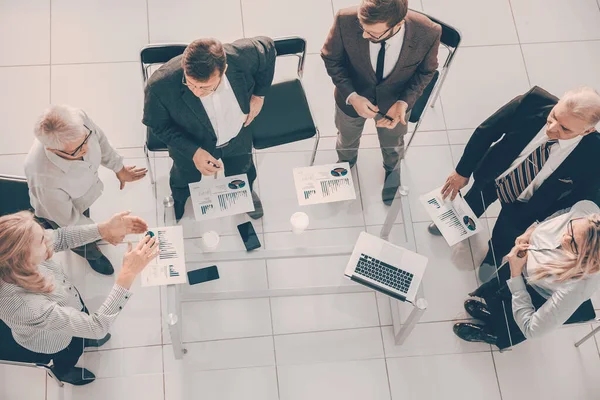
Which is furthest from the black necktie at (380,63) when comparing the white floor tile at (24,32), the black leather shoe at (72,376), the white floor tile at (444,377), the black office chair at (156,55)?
the white floor tile at (24,32)

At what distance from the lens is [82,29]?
13.4 ft

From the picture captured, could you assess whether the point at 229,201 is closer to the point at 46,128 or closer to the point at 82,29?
the point at 46,128

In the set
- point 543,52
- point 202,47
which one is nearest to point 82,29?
point 202,47

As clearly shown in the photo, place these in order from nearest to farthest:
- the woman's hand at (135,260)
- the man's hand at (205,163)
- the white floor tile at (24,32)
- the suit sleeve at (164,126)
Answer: the woman's hand at (135,260) → the suit sleeve at (164,126) → the man's hand at (205,163) → the white floor tile at (24,32)

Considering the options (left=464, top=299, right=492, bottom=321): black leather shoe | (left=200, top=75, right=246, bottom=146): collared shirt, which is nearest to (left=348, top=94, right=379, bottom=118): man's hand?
(left=200, top=75, right=246, bottom=146): collared shirt

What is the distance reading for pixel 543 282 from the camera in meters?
2.57

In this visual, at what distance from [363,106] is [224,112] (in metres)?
0.78

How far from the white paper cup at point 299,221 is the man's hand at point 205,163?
49 centimetres

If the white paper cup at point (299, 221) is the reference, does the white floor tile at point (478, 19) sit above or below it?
above

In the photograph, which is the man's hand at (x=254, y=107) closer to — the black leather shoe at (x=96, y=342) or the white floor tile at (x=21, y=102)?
the black leather shoe at (x=96, y=342)

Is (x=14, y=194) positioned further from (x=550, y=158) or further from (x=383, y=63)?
(x=550, y=158)

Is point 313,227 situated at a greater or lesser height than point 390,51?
lesser

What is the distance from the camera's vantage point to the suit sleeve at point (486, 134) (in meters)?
2.80

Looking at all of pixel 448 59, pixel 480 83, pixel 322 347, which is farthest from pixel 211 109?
pixel 480 83
